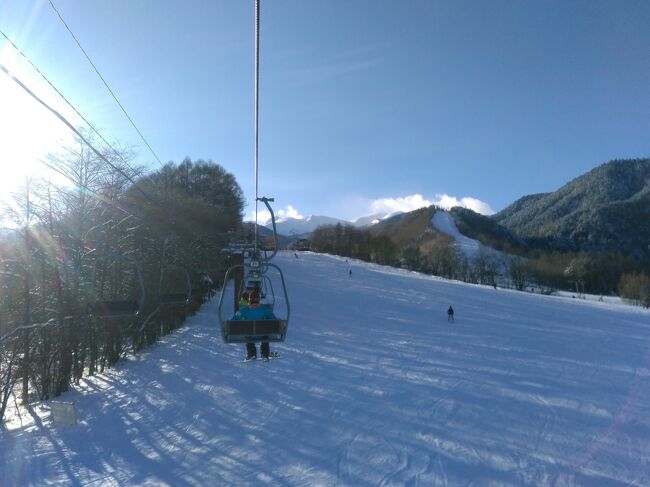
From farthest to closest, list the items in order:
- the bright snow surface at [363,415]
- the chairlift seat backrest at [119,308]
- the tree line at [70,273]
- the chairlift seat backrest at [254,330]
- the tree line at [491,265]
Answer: the tree line at [491,265] → the tree line at [70,273] → the bright snow surface at [363,415] → the chairlift seat backrest at [254,330] → the chairlift seat backrest at [119,308]

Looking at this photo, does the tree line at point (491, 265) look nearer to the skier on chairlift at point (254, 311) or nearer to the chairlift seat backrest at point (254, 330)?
the skier on chairlift at point (254, 311)

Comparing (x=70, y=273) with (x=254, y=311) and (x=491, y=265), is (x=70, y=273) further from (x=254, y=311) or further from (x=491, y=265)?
(x=491, y=265)

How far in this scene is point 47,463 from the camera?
13.5 m

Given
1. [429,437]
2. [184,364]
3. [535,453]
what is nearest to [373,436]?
[429,437]

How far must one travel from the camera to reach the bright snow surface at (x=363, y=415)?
1222 cm

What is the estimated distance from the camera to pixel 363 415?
52.6 ft

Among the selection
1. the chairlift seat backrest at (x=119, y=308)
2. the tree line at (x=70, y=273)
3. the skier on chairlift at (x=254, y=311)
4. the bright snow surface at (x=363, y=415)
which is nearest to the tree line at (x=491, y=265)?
the bright snow surface at (x=363, y=415)

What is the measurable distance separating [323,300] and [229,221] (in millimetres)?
18488

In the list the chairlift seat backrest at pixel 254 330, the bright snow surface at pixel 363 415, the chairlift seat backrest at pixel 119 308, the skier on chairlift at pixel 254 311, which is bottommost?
the bright snow surface at pixel 363 415

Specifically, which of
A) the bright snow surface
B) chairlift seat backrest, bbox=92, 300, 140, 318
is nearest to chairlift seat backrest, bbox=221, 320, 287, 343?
chairlift seat backrest, bbox=92, 300, 140, 318

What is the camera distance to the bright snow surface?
12219 mm

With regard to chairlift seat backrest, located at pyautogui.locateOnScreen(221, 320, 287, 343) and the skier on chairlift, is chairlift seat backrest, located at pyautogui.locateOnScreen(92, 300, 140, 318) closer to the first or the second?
chairlift seat backrest, located at pyautogui.locateOnScreen(221, 320, 287, 343)

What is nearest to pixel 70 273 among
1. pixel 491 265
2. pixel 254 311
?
pixel 254 311

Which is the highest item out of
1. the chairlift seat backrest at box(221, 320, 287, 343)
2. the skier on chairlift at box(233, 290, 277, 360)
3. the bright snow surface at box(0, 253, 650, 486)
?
the skier on chairlift at box(233, 290, 277, 360)
